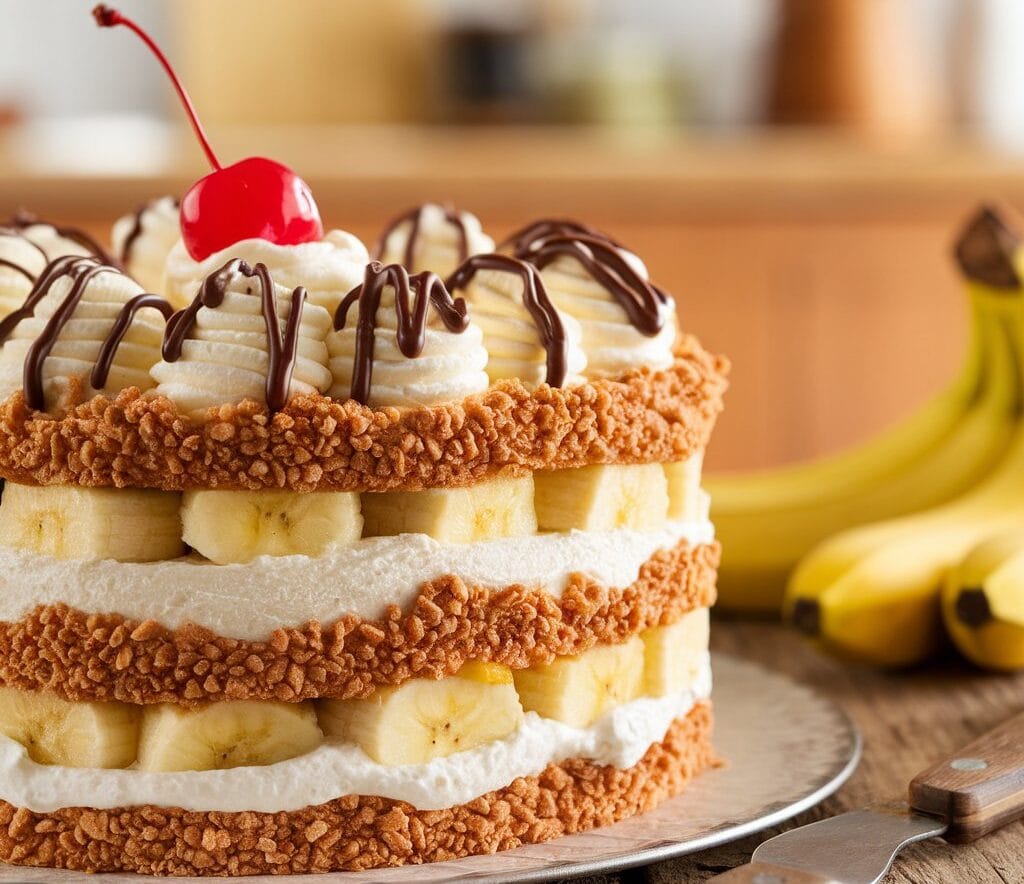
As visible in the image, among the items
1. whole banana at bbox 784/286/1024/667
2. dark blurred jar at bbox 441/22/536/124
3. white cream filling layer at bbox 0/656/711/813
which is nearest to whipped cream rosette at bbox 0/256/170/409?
white cream filling layer at bbox 0/656/711/813

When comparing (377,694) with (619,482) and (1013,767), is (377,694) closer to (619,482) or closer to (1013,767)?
(619,482)

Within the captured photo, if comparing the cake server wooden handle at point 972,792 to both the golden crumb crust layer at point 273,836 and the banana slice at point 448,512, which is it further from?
the banana slice at point 448,512

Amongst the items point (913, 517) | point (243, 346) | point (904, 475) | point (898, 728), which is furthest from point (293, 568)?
point (904, 475)

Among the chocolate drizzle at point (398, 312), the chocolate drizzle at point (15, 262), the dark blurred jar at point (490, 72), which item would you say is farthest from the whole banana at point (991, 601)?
the dark blurred jar at point (490, 72)

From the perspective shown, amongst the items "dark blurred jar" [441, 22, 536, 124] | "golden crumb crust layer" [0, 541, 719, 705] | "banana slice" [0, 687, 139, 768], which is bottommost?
"banana slice" [0, 687, 139, 768]

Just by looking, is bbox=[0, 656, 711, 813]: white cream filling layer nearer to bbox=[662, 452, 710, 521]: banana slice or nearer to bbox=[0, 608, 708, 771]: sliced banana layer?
bbox=[0, 608, 708, 771]: sliced banana layer

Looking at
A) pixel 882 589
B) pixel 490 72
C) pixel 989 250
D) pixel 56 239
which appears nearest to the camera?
pixel 56 239

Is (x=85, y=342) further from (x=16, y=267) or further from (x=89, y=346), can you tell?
(x=16, y=267)
